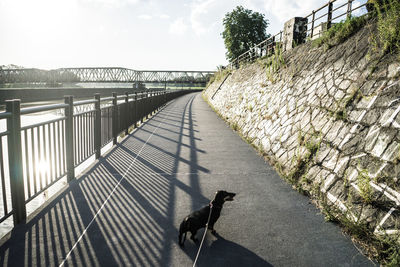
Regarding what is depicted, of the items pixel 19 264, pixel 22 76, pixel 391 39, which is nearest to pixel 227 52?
pixel 391 39

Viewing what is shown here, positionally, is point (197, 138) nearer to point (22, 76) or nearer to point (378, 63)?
point (378, 63)

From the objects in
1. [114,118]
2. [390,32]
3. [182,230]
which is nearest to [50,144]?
[182,230]

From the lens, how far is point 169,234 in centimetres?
333

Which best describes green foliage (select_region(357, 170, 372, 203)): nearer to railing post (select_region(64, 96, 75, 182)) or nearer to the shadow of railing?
the shadow of railing

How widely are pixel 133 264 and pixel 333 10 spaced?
10599 mm

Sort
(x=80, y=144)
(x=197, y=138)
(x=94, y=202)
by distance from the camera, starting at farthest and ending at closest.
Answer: (x=197, y=138) < (x=80, y=144) < (x=94, y=202)

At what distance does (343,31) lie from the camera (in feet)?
23.8

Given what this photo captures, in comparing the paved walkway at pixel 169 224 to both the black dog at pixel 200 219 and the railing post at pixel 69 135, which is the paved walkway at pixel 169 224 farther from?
the railing post at pixel 69 135

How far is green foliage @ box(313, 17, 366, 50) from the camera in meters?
7.05

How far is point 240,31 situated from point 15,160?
56.7 metres

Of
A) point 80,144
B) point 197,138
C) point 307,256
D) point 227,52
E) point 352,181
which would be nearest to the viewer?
point 307,256

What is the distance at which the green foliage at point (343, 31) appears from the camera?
7.05 meters

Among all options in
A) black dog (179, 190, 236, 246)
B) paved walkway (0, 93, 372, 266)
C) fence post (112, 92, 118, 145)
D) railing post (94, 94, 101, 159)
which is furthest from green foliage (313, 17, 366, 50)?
railing post (94, 94, 101, 159)

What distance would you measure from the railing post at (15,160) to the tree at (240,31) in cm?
5349
